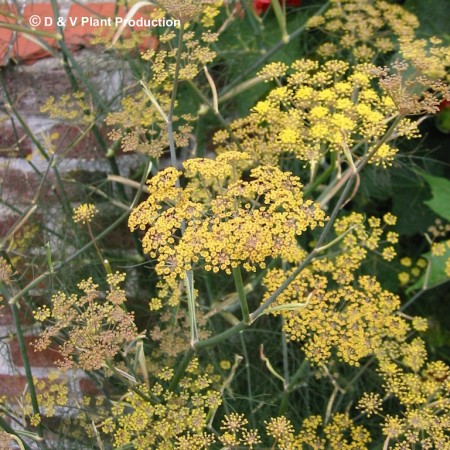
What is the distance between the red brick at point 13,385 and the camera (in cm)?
130

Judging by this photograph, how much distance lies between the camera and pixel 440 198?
1.04 meters

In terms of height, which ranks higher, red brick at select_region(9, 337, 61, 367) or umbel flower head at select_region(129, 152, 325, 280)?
umbel flower head at select_region(129, 152, 325, 280)

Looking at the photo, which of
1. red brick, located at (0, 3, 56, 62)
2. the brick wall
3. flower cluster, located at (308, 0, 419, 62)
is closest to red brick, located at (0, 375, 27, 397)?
the brick wall

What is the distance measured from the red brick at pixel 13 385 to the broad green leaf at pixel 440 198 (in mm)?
842

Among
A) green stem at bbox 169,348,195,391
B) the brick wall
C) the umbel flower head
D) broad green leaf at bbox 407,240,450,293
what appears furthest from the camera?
the brick wall

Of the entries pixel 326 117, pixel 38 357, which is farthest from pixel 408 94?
pixel 38 357

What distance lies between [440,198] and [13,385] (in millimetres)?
940

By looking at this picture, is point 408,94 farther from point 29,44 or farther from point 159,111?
point 29,44

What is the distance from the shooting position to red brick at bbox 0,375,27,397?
1304mm

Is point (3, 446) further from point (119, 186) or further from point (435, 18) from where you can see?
point (435, 18)

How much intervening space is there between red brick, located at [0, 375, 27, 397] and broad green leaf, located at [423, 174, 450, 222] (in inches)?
33.2

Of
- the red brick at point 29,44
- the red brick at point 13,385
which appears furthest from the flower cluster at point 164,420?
the red brick at point 29,44

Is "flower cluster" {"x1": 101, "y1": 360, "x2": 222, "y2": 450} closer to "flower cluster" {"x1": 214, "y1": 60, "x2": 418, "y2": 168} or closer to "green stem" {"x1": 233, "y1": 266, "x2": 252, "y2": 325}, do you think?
"green stem" {"x1": 233, "y1": 266, "x2": 252, "y2": 325}

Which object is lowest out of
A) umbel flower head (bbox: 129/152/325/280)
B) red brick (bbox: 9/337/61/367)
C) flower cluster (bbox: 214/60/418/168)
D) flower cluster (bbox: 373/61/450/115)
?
red brick (bbox: 9/337/61/367)
